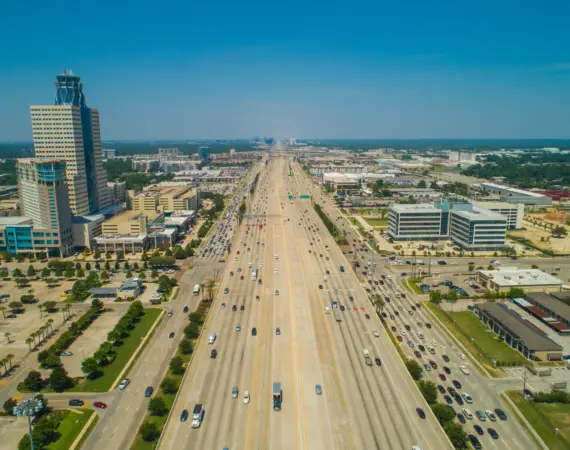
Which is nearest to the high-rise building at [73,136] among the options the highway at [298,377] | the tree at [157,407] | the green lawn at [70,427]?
the highway at [298,377]

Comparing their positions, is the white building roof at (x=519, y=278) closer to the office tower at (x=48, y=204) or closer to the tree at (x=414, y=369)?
the tree at (x=414, y=369)

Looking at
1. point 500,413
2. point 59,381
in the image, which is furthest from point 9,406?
point 500,413

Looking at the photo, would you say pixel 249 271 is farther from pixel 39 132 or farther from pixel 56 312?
pixel 39 132

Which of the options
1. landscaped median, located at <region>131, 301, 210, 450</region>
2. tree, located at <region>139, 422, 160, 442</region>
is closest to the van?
landscaped median, located at <region>131, 301, 210, 450</region>

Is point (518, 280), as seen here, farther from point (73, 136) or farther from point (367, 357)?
point (73, 136)

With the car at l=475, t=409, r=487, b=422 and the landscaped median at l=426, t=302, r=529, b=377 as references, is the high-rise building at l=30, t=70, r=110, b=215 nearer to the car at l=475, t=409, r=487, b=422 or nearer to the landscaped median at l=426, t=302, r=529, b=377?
the landscaped median at l=426, t=302, r=529, b=377
